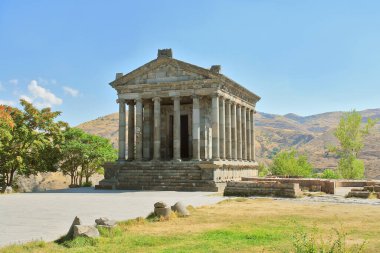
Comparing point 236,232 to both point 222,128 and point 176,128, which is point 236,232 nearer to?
point 176,128

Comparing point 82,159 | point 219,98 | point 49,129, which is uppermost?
point 219,98

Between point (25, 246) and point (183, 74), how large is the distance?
27.3m

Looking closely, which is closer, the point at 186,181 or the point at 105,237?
the point at 105,237

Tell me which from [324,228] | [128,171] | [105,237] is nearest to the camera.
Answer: [105,237]

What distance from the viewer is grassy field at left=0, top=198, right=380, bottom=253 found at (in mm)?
9594

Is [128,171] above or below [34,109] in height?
below

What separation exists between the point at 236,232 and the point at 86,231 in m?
4.08

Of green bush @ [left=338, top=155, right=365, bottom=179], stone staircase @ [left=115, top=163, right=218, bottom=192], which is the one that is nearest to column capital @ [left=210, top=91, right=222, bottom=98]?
stone staircase @ [left=115, top=163, right=218, bottom=192]

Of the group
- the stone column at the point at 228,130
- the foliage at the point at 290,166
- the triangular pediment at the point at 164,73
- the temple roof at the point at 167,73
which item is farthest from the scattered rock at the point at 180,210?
the foliage at the point at 290,166

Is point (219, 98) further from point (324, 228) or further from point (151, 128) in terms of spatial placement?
point (324, 228)

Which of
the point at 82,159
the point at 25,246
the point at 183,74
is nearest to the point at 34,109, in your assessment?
the point at 82,159

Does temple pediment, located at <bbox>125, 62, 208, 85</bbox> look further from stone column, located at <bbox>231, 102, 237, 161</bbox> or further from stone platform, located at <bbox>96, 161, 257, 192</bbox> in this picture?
stone platform, located at <bbox>96, 161, 257, 192</bbox>

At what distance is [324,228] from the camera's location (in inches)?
483

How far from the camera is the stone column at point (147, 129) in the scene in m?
39.2
